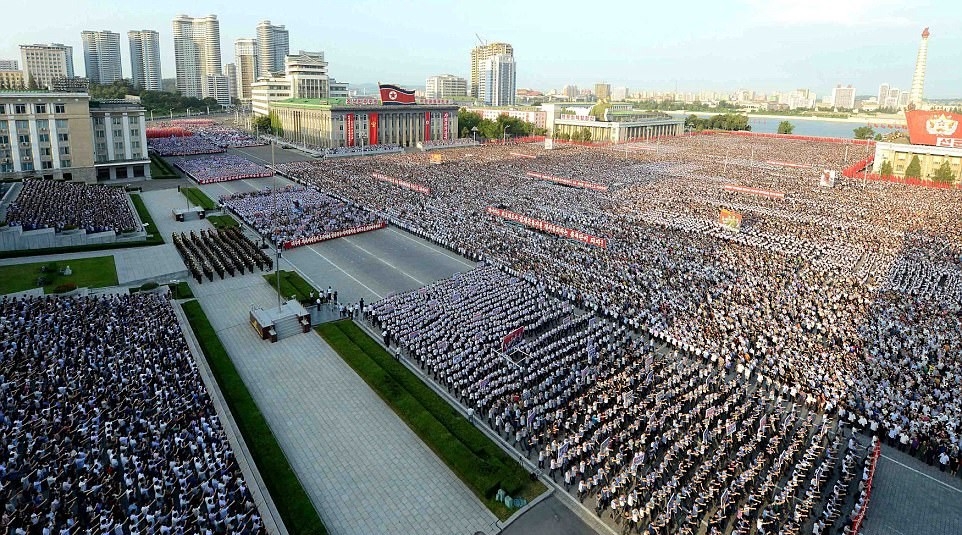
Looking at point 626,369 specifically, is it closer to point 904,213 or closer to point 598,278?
point 598,278

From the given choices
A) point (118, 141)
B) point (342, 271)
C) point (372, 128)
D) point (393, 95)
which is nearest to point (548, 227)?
point (342, 271)

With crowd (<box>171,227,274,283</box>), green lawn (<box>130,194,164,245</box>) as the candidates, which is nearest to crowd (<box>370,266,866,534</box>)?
crowd (<box>171,227,274,283</box>)

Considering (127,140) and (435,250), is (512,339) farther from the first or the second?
(127,140)

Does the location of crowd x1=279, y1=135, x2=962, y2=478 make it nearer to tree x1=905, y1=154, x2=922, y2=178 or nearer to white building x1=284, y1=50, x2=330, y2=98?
tree x1=905, y1=154, x2=922, y2=178

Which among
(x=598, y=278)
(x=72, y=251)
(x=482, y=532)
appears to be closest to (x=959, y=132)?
(x=598, y=278)

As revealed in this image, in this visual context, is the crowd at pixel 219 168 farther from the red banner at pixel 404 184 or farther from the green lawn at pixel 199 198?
the red banner at pixel 404 184

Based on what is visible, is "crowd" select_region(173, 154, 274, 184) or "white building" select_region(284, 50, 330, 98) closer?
"crowd" select_region(173, 154, 274, 184)

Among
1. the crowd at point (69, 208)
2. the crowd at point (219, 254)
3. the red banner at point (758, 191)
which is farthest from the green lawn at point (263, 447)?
the red banner at point (758, 191)
